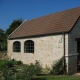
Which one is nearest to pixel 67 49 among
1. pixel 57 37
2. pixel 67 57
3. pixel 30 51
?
pixel 67 57

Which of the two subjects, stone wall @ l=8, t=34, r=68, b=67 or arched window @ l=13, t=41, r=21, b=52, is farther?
arched window @ l=13, t=41, r=21, b=52

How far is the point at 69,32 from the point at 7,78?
7.43 metres

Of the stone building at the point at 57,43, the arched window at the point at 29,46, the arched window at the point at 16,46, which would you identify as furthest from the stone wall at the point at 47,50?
the arched window at the point at 16,46

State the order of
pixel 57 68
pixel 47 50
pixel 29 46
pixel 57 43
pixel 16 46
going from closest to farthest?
pixel 57 68 → pixel 57 43 → pixel 47 50 → pixel 29 46 → pixel 16 46

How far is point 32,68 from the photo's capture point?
38.9ft

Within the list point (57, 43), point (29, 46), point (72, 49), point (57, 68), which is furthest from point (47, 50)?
point (29, 46)

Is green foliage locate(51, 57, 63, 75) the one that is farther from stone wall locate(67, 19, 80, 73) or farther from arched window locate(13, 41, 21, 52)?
arched window locate(13, 41, 21, 52)

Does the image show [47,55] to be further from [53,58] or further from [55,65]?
[55,65]

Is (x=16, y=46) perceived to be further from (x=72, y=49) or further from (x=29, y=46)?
(x=72, y=49)

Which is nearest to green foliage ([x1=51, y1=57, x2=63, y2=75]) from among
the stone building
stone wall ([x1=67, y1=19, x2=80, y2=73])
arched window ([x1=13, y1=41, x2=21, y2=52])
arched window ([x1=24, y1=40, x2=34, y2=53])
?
the stone building

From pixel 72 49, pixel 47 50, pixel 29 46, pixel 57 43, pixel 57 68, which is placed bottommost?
pixel 57 68

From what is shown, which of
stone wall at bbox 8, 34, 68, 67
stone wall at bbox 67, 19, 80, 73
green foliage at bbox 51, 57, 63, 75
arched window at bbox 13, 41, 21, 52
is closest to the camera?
green foliage at bbox 51, 57, 63, 75

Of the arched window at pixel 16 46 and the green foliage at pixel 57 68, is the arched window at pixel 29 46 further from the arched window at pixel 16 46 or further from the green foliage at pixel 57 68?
the green foliage at pixel 57 68

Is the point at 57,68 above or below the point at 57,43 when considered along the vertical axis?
below
